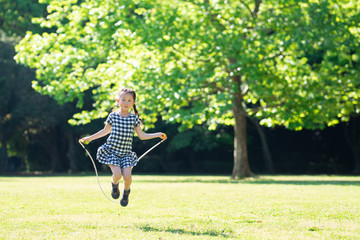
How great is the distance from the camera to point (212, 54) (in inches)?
890

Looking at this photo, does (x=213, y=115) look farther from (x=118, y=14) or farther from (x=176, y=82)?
(x=118, y=14)

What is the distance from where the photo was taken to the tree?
22234mm

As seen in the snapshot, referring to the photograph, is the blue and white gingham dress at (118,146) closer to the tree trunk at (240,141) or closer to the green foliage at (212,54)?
the green foliage at (212,54)

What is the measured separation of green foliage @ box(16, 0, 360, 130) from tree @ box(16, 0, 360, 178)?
0.04 m

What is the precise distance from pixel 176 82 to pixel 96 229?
15763 mm

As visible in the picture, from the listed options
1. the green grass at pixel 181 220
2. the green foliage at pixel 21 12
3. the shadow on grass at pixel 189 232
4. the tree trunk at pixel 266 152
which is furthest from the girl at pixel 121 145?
the green foliage at pixel 21 12

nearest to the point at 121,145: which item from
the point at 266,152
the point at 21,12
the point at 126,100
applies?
the point at 126,100

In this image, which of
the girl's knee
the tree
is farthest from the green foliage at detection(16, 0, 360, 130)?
the girl's knee

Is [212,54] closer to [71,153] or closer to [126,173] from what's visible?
[126,173]

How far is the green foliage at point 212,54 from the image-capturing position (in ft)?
72.9

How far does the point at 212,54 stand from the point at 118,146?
48.4 feet

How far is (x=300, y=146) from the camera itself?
41.1 meters

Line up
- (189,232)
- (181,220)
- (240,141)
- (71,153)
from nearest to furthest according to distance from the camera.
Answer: (189,232), (181,220), (240,141), (71,153)

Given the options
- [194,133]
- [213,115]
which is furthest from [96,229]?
[194,133]
